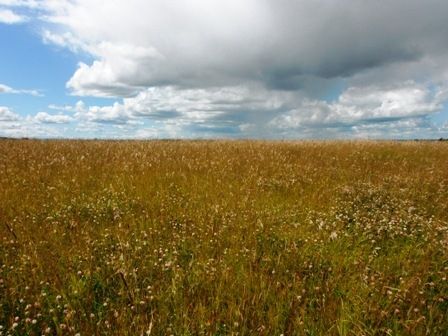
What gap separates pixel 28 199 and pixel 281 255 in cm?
530

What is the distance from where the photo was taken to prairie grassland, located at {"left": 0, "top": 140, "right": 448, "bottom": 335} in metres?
3.11

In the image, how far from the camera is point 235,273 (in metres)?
3.93

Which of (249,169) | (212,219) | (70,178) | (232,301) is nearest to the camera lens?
(232,301)

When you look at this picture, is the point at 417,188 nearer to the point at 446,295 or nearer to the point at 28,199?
the point at 446,295

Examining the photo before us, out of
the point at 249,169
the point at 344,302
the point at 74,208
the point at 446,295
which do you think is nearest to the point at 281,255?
the point at 344,302

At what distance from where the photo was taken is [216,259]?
4.28 meters

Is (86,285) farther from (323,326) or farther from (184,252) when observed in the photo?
(323,326)

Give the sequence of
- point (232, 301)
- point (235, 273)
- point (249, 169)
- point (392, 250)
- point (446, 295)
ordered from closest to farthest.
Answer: point (232, 301) < point (446, 295) < point (235, 273) < point (392, 250) < point (249, 169)

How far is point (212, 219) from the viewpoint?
5398 mm

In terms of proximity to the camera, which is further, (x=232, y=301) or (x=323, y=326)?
(x=232, y=301)

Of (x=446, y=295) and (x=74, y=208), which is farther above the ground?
(x=74, y=208)

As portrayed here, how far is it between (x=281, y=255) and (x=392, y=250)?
1.68 meters

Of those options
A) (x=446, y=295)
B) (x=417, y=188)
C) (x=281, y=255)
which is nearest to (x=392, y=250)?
(x=446, y=295)

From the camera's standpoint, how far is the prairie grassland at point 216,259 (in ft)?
10.2
